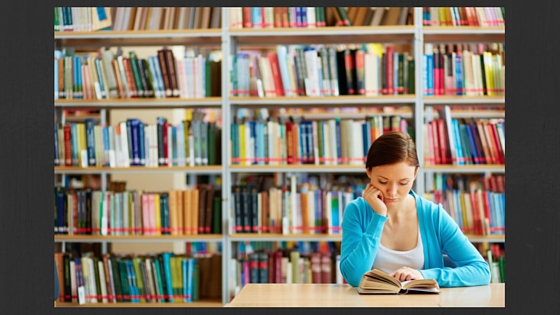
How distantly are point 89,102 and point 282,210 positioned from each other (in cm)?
130

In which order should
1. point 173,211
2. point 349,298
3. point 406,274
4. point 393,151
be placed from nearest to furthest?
point 349,298
point 406,274
point 393,151
point 173,211

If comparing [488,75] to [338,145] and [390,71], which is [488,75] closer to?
[390,71]

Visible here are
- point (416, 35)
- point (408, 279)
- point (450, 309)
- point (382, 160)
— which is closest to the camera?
point (450, 309)

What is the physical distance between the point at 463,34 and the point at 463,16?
13 centimetres

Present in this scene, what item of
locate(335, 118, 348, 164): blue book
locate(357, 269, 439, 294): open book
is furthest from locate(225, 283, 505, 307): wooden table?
locate(335, 118, 348, 164): blue book

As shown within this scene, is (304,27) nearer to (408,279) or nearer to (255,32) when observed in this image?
(255,32)

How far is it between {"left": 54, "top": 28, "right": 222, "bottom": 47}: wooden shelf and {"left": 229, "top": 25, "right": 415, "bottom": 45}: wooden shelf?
0.17 meters

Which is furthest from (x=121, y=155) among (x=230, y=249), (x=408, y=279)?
(x=408, y=279)

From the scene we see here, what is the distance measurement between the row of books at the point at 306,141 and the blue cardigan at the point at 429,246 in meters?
1.39

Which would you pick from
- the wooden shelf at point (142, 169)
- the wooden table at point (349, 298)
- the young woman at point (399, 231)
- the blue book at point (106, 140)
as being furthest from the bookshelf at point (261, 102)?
the wooden table at point (349, 298)

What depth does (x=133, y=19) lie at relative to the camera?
3.81 metres

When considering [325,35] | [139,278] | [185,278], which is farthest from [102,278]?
[325,35]

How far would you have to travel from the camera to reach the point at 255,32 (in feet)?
12.1

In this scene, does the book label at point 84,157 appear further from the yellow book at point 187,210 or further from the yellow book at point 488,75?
the yellow book at point 488,75
